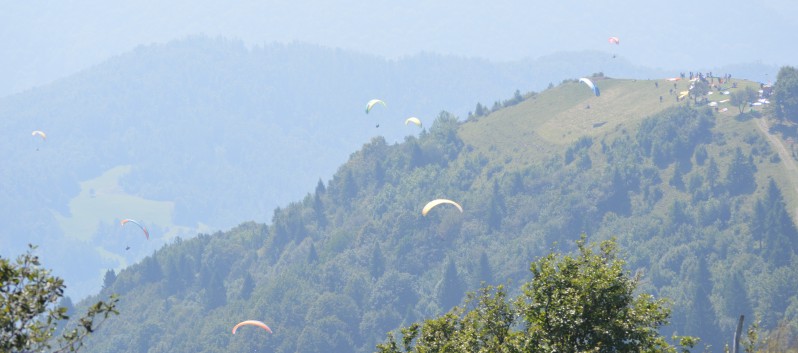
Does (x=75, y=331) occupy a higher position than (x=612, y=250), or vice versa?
(x=612, y=250)

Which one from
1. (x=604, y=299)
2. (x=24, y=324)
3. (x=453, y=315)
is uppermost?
(x=453, y=315)

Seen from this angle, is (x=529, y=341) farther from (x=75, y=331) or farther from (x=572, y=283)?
(x=75, y=331)

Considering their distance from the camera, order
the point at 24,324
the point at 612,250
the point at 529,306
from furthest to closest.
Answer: the point at 612,250 → the point at 529,306 → the point at 24,324

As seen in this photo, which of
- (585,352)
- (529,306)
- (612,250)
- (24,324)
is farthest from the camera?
(612,250)

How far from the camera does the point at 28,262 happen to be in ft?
112

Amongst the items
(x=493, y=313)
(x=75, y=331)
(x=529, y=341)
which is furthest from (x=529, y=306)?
(x=75, y=331)

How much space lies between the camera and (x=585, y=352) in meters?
42.2

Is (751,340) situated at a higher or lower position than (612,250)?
lower

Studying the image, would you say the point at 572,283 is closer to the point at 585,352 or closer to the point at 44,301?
the point at 585,352

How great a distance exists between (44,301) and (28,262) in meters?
1.03

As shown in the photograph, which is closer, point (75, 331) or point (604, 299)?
point (75, 331)

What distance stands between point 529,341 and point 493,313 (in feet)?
23.4

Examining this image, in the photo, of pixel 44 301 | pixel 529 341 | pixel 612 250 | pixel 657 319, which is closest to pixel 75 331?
pixel 44 301

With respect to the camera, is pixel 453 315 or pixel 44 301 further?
pixel 453 315
